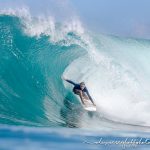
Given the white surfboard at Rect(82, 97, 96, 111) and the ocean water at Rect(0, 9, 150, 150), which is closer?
the ocean water at Rect(0, 9, 150, 150)

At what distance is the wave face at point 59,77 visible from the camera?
472 inches

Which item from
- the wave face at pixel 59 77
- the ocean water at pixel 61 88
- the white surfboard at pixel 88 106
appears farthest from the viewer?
the white surfboard at pixel 88 106

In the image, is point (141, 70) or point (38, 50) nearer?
point (38, 50)

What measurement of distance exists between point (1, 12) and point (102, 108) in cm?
683

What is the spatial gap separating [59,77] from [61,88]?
2.76ft

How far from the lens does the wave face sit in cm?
1198

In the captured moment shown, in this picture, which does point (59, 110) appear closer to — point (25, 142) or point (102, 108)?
point (102, 108)

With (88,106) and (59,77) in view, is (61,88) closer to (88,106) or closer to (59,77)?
(59,77)

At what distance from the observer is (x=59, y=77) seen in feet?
49.0

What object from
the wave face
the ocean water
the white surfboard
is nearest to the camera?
the ocean water

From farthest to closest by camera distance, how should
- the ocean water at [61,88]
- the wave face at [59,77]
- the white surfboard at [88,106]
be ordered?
the white surfboard at [88,106], the wave face at [59,77], the ocean water at [61,88]

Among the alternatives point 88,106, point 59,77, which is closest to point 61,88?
point 59,77

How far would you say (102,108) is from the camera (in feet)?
44.4

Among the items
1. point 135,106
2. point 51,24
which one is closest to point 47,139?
point 135,106
